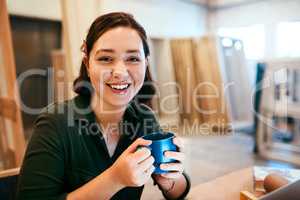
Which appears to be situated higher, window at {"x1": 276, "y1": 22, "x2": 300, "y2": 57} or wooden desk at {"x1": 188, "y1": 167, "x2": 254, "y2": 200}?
window at {"x1": 276, "y1": 22, "x2": 300, "y2": 57}

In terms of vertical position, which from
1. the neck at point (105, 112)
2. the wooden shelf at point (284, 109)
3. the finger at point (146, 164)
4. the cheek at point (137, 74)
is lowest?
the wooden shelf at point (284, 109)

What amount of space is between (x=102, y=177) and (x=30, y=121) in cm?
325

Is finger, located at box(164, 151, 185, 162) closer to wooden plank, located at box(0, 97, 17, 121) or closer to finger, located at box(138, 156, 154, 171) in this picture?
finger, located at box(138, 156, 154, 171)

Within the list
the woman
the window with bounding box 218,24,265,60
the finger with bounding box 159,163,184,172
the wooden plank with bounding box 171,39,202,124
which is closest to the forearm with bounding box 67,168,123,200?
the woman

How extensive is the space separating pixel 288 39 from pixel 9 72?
4.19 m

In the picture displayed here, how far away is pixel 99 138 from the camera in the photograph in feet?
2.56

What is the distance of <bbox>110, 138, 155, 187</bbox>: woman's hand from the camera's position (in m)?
0.55

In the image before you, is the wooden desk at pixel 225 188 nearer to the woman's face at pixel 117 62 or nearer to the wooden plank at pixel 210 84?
the woman's face at pixel 117 62

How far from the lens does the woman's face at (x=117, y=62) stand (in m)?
0.70

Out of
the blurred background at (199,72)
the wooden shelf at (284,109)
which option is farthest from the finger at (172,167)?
the wooden shelf at (284,109)

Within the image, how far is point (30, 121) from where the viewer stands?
3473 mm

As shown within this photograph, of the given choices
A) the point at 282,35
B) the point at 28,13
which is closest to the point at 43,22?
the point at 28,13

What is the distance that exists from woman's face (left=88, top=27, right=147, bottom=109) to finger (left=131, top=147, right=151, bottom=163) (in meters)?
0.24

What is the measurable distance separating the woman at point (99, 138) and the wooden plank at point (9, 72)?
1233 mm
